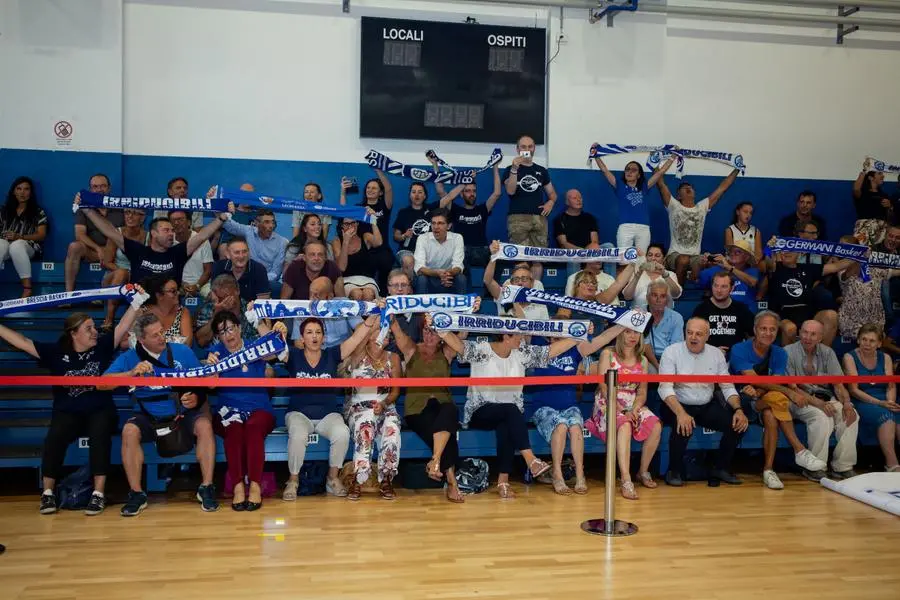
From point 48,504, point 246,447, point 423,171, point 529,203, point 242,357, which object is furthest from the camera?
point 529,203

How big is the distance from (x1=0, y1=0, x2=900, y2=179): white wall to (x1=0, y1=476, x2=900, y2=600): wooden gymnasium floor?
4.55 metres

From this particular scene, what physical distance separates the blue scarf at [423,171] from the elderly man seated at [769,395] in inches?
127

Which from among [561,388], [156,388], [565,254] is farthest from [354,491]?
[565,254]

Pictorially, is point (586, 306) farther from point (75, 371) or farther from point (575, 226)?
point (75, 371)

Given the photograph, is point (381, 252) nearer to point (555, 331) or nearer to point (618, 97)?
point (555, 331)

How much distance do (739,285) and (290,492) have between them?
4.89m

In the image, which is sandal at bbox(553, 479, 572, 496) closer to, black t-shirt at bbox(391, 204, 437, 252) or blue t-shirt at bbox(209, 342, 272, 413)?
blue t-shirt at bbox(209, 342, 272, 413)

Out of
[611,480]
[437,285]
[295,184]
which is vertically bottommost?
[611,480]

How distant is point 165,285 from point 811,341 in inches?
205

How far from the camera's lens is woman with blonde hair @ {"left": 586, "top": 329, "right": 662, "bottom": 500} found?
7.11 meters

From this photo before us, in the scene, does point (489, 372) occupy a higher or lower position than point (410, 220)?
lower

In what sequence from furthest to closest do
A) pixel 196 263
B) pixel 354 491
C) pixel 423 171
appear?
pixel 423 171 < pixel 196 263 < pixel 354 491

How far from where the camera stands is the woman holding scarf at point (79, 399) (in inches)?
248

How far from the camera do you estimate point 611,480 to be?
5668 mm
